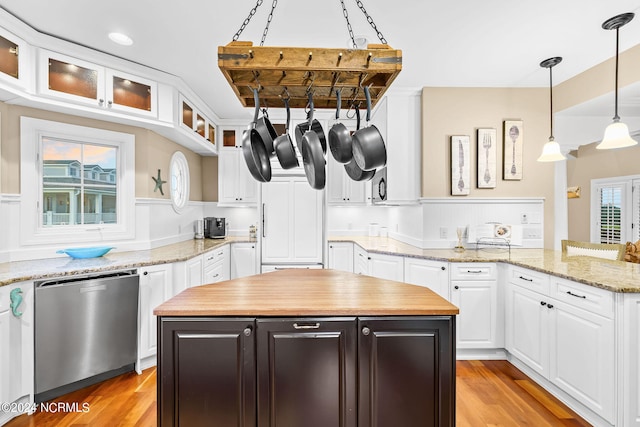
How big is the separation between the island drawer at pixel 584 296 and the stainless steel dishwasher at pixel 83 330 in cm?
309

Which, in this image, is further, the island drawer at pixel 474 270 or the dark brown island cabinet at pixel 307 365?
the island drawer at pixel 474 270

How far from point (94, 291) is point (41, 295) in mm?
290

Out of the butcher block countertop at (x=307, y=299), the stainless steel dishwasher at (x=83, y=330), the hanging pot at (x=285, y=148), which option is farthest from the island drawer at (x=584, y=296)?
the stainless steel dishwasher at (x=83, y=330)

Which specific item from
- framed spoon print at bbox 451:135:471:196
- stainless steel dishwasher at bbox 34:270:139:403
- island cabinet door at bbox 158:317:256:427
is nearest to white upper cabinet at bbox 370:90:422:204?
framed spoon print at bbox 451:135:471:196

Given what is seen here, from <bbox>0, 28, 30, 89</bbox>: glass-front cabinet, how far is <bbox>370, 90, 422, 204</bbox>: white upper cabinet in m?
3.10

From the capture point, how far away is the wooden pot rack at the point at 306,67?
4.33ft

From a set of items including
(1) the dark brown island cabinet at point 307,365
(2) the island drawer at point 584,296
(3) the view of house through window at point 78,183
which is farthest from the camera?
(3) the view of house through window at point 78,183

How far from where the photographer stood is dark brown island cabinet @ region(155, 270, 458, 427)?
4.66 ft

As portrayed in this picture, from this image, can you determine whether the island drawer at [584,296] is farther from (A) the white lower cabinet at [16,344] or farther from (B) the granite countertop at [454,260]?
(A) the white lower cabinet at [16,344]

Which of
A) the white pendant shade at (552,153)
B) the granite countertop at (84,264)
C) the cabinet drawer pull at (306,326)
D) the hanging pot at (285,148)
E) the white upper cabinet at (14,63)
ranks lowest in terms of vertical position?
the cabinet drawer pull at (306,326)

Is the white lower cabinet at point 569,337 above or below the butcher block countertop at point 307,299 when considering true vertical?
below

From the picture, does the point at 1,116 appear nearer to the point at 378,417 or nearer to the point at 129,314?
A: the point at 129,314

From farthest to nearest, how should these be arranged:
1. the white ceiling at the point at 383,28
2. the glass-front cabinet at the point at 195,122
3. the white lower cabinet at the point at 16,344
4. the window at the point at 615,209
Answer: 1. the window at the point at 615,209
2. the glass-front cabinet at the point at 195,122
3. the white ceiling at the point at 383,28
4. the white lower cabinet at the point at 16,344

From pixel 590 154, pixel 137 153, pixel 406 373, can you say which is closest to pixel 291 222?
pixel 137 153
